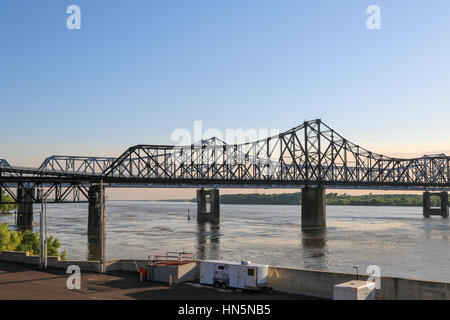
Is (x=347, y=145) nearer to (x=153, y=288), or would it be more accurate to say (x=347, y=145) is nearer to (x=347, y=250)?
(x=347, y=250)

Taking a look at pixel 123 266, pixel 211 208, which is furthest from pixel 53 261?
pixel 211 208

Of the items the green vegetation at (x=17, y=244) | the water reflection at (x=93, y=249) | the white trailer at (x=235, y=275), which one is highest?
the white trailer at (x=235, y=275)

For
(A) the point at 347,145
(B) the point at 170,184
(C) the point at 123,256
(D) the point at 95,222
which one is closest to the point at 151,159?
(B) the point at 170,184

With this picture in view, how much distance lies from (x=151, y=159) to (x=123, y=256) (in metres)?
97.7

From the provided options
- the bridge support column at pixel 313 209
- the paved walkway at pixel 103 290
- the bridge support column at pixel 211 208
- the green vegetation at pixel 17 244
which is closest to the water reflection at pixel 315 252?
the paved walkway at pixel 103 290

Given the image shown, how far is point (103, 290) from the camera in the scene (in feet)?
99.5

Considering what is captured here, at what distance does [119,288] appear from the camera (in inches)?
1219

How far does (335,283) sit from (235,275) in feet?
22.4

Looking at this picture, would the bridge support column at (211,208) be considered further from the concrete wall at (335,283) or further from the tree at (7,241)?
the concrete wall at (335,283)

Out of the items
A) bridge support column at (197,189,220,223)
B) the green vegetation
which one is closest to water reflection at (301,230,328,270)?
the green vegetation

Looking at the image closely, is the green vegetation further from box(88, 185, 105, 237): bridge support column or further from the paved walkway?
box(88, 185, 105, 237): bridge support column

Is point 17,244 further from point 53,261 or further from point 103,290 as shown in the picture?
point 103,290

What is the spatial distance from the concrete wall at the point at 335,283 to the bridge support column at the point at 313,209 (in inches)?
4031

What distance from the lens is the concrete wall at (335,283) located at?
83.8 ft
